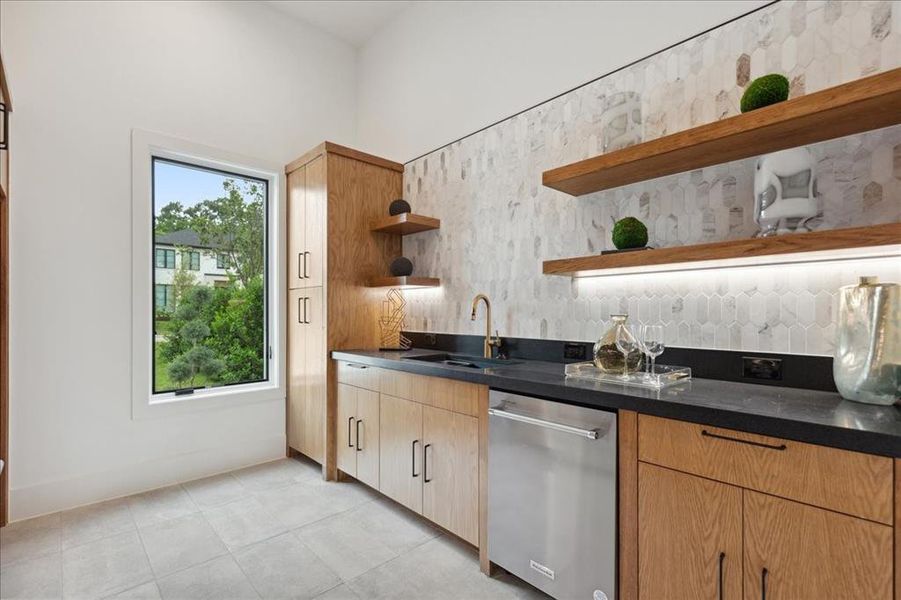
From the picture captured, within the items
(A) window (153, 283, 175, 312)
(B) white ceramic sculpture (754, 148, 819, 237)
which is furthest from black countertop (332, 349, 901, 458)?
(A) window (153, 283, 175, 312)

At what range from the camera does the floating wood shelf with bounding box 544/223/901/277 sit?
1.31 m

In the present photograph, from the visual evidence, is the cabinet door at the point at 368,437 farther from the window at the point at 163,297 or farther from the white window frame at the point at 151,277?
the window at the point at 163,297

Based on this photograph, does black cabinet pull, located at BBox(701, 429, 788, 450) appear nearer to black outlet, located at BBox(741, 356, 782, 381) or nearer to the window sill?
black outlet, located at BBox(741, 356, 782, 381)

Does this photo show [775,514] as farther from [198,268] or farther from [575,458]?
[198,268]

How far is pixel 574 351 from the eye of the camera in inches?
91.9

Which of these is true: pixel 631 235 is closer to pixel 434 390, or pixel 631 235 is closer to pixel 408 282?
pixel 434 390

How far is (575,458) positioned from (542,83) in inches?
83.6

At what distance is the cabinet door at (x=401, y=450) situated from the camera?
2.35 m

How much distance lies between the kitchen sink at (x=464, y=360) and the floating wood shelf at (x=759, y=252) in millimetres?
774

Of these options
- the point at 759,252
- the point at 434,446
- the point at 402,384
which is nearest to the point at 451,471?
the point at 434,446

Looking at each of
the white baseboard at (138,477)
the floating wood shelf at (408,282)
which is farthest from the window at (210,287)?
the floating wood shelf at (408,282)

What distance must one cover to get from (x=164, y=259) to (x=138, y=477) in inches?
58.7

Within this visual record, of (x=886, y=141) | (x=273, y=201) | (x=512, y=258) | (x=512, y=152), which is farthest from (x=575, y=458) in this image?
(x=273, y=201)

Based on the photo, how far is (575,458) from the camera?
161cm
